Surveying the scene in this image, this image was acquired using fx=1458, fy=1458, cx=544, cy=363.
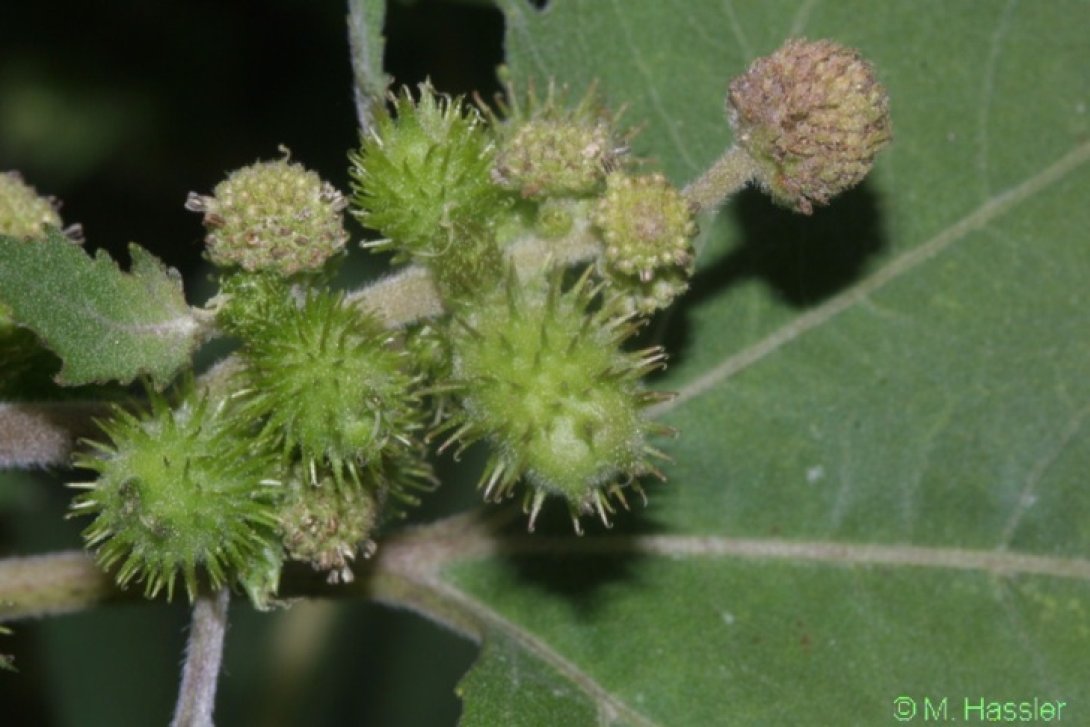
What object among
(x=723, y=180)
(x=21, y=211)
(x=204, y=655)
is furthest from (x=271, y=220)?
(x=204, y=655)

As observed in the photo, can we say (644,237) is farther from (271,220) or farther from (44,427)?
(44,427)

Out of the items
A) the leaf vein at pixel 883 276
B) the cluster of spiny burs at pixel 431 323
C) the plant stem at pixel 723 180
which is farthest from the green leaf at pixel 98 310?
the leaf vein at pixel 883 276

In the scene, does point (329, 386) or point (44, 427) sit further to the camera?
point (44, 427)

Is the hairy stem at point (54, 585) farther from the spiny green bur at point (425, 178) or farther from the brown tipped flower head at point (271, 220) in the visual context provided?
the spiny green bur at point (425, 178)

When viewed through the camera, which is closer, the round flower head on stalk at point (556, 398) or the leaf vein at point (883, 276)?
the round flower head on stalk at point (556, 398)

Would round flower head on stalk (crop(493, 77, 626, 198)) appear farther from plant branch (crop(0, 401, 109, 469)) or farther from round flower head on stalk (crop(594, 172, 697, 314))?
plant branch (crop(0, 401, 109, 469))
